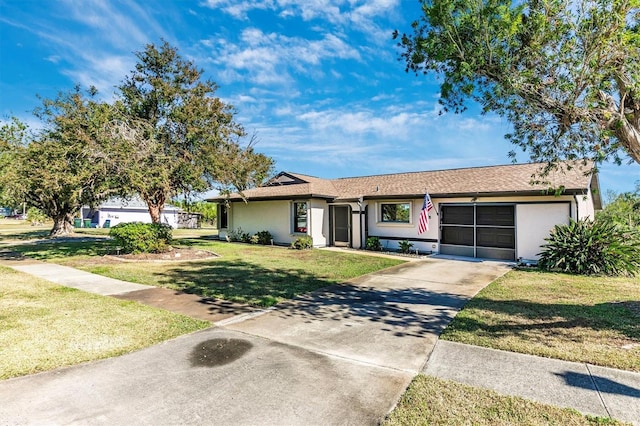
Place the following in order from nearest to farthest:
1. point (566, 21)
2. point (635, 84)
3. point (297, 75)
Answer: point (635, 84)
point (566, 21)
point (297, 75)

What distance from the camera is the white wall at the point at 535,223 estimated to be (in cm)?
1214

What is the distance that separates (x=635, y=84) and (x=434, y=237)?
11167 mm

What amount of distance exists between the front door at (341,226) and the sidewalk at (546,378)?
13.9 metres

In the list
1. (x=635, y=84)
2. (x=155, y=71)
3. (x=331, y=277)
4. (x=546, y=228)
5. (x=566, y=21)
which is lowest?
(x=331, y=277)

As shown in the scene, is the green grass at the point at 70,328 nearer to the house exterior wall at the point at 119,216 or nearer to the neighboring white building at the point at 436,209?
the neighboring white building at the point at 436,209

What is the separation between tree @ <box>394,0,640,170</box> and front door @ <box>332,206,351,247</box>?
498 inches

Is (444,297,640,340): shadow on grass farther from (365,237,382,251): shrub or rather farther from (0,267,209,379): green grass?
(365,237,382,251): shrub

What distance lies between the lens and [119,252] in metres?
14.4

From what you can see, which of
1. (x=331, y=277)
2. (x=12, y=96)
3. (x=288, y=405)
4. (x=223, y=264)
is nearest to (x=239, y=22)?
(x=223, y=264)

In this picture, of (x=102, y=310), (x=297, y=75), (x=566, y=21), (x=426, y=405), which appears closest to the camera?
(x=426, y=405)

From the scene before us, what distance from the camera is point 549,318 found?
585 centimetres

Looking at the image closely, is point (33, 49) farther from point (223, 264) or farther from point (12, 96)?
point (223, 264)

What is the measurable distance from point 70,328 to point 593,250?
46.1ft

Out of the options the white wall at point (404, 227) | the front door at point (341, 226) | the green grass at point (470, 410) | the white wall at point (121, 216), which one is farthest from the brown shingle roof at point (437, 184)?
the white wall at point (121, 216)
